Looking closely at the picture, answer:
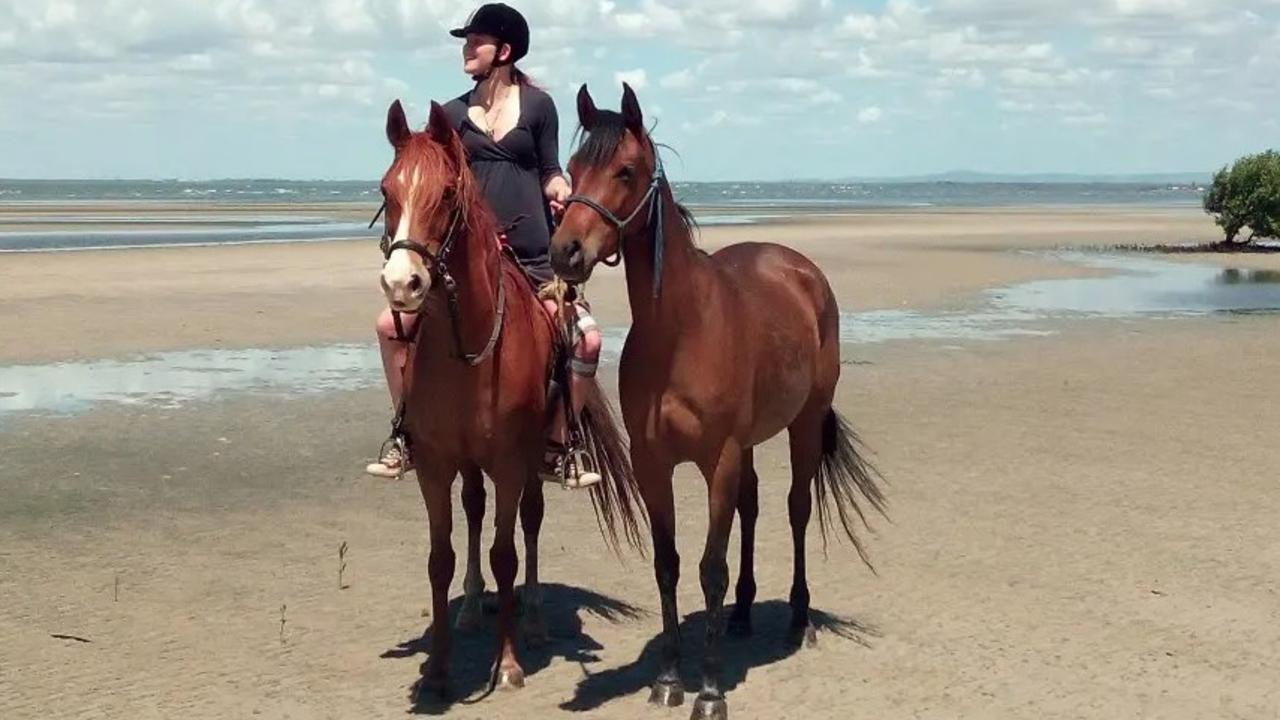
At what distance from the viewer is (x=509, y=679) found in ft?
19.6

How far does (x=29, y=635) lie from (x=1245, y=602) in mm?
5869

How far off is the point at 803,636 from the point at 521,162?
2.59m

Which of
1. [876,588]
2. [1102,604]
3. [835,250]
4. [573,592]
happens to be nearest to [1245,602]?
[1102,604]

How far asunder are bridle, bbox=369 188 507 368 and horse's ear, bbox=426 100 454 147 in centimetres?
25

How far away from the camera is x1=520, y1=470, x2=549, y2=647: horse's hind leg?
6.63 m

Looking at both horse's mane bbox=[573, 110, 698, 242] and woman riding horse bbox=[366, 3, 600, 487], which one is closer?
horse's mane bbox=[573, 110, 698, 242]

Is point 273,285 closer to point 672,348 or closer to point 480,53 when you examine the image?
point 480,53

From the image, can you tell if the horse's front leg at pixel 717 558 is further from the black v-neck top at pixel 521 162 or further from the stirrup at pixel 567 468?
the black v-neck top at pixel 521 162

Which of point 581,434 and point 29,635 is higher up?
point 581,434

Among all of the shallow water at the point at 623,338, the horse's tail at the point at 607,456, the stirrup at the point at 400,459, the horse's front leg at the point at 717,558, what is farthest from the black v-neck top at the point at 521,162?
the shallow water at the point at 623,338

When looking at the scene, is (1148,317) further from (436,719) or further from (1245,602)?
(436,719)

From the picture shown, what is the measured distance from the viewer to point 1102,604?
695 cm

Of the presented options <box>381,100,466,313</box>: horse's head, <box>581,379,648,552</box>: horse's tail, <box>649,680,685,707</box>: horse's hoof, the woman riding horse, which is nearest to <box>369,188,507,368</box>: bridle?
<box>381,100,466,313</box>: horse's head

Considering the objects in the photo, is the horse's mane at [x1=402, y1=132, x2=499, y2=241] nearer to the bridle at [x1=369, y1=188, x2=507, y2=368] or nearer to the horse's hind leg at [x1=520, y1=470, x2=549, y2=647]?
the bridle at [x1=369, y1=188, x2=507, y2=368]
